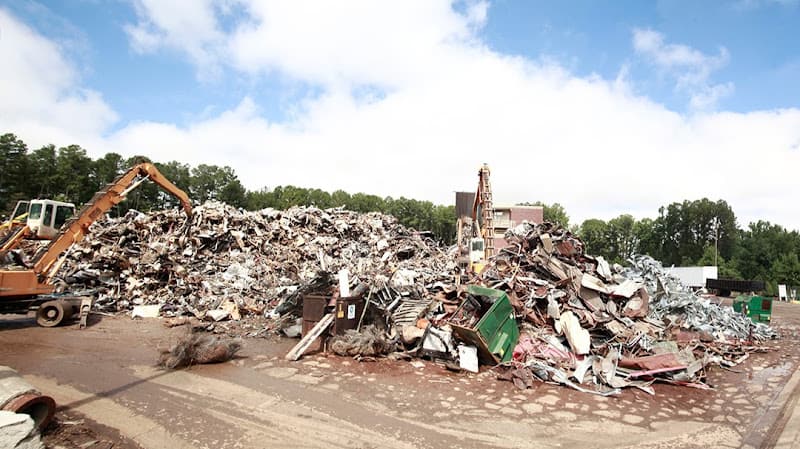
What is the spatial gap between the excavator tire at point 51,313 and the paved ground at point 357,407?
1.71m

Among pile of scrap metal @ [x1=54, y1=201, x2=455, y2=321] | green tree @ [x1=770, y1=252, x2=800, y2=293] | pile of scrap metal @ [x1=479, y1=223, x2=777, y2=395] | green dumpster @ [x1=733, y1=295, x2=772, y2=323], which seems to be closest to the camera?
pile of scrap metal @ [x1=479, y1=223, x2=777, y2=395]

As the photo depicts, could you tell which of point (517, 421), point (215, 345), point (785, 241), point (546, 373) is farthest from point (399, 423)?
point (785, 241)

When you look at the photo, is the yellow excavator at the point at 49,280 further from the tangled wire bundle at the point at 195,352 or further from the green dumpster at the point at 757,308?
the green dumpster at the point at 757,308

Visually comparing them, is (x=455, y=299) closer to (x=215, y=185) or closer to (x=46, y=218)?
(x=46, y=218)

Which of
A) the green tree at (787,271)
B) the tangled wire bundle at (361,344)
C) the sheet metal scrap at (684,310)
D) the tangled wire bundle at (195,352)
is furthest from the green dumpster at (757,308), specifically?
the green tree at (787,271)

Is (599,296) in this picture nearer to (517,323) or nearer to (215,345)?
(517,323)

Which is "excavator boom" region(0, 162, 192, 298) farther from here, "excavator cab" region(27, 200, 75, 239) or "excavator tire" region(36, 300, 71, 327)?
"excavator cab" region(27, 200, 75, 239)

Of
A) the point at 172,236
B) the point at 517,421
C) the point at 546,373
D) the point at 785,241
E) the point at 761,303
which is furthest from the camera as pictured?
the point at 785,241

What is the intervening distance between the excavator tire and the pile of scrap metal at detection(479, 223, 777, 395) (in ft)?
33.8

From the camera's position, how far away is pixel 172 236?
15.2m

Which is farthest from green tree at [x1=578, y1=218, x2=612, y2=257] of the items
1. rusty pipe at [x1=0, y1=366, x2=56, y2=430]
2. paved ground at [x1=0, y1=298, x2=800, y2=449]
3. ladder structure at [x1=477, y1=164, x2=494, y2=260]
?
rusty pipe at [x1=0, y1=366, x2=56, y2=430]

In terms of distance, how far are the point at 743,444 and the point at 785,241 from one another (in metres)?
67.8

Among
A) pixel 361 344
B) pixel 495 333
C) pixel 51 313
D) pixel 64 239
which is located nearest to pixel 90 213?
pixel 64 239

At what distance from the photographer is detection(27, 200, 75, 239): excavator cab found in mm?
12398
